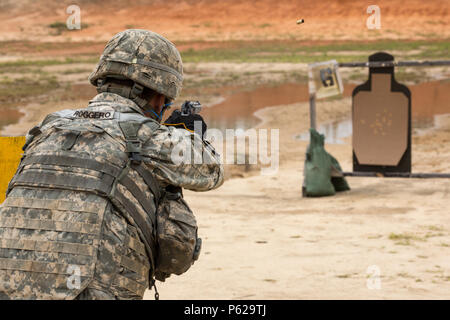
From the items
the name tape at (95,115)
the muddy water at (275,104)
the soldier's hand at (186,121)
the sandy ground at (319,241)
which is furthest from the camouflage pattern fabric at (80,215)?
the muddy water at (275,104)

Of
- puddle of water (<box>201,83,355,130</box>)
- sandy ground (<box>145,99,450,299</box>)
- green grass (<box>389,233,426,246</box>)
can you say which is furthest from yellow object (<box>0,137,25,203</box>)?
puddle of water (<box>201,83,355,130</box>)

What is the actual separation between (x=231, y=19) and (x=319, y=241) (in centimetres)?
5264

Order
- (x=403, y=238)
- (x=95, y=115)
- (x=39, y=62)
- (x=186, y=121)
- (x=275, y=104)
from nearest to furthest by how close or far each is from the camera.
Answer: (x=95, y=115), (x=186, y=121), (x=403, y=238), (x=275, y=104), (x=39, y=62)

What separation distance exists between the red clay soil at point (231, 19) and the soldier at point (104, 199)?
46178 millimetres

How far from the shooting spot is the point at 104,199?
Result: 2.43 metres

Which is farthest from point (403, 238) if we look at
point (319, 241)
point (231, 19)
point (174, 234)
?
point (231, 19)

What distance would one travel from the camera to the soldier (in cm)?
237

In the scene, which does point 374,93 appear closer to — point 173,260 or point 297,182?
point 297,182

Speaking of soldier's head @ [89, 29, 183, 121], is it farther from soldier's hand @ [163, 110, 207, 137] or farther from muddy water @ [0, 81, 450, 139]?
muddy water @ [0, 81, 450, 139]

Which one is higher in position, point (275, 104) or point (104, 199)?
point (275, 104)

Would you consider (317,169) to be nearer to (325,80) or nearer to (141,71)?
(325,80)

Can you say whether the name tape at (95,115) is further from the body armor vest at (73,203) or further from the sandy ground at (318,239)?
the sandy ground at (318,239)

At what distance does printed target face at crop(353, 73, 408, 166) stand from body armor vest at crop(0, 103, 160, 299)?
6.55 meters

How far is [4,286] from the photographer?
7.87 feet
